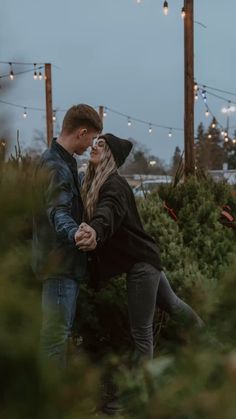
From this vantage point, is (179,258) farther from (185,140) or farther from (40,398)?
(185,140)

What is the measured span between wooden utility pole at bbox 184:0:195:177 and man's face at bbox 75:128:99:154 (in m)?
6.76

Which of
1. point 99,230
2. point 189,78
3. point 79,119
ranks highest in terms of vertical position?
point 189,78

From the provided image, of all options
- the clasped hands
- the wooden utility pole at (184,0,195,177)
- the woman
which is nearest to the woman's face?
the woman

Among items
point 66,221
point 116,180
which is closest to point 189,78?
point 116,180

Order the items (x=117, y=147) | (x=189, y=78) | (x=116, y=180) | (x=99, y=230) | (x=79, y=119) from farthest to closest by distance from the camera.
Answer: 1. (x=189, y=78)
2. (x=117, y=147)
3. (x=116, y=180)
4. (x=79, y=119)
5. (x=99, y=230)

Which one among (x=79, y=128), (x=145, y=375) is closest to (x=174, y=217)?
(x=79, y=128)

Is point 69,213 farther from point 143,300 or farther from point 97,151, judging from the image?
point 143,300

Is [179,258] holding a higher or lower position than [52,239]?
lower

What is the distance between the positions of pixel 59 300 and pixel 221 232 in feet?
9.43

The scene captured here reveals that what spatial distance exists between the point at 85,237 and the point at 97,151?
76cm

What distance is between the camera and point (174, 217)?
6.47 metres

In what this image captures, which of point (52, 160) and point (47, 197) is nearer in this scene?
point (47, 197)

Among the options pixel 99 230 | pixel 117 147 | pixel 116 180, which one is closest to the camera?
pixel 99 230

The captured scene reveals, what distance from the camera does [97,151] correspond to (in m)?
4.17
